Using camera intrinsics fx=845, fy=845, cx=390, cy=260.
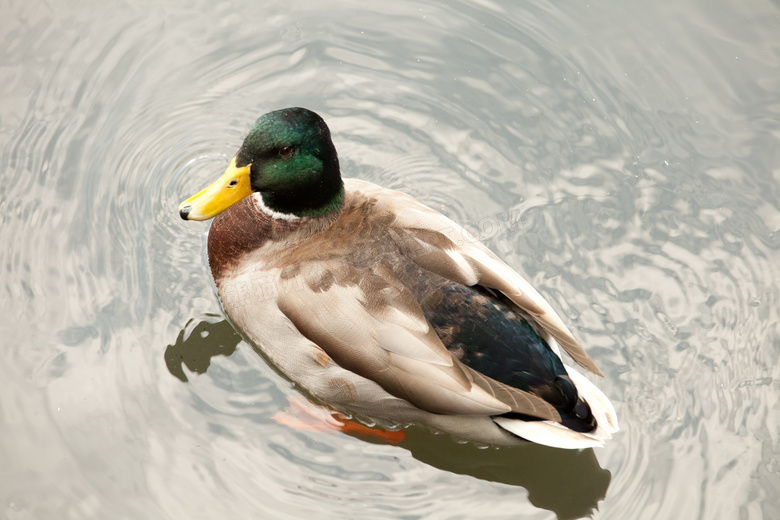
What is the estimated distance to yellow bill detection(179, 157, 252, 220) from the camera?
4.38 m

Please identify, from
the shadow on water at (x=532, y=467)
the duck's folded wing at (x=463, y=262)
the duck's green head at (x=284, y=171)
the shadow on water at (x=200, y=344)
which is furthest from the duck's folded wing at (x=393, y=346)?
the shadow on water at (x=200, y=344)

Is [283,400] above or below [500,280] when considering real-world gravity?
below

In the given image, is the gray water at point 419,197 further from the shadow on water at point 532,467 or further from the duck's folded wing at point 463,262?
the duck's folded wing at point 463,262

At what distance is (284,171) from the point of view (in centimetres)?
440

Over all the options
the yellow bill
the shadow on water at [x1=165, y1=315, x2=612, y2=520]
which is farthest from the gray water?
the yellow bill

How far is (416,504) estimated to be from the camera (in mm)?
4438

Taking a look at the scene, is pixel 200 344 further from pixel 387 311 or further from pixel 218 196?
pixel 387 311

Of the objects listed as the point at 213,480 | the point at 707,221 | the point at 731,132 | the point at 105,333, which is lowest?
the point at 213,480

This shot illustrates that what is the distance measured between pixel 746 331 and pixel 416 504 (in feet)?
7.44

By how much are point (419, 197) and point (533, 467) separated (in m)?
1.91

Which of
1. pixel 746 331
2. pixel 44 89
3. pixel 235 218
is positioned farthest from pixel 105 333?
pixel 746 331

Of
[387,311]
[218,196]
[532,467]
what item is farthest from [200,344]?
[532,467]

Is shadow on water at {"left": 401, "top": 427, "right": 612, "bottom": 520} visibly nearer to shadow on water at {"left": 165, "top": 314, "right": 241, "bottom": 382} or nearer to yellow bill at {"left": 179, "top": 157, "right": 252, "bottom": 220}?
shadow on water at {"left": 165, "top": 314, "right": 241, "bottom": 382}

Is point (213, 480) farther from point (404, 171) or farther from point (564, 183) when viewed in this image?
point (564, 183)
